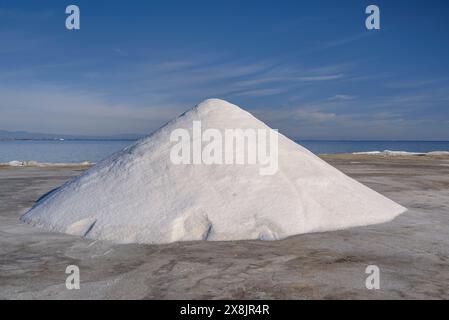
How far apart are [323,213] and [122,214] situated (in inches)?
120

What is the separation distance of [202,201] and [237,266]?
180 centimetres

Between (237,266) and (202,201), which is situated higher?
(202,201)

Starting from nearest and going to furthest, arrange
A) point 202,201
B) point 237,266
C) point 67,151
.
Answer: point 237,266 < point 202,201 < point 67,151

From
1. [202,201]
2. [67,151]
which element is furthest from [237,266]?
[67,151]

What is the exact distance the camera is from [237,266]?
4.28 m

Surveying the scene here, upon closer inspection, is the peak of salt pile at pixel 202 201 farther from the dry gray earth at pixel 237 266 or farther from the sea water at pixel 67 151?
the sea water at pixel 67 151

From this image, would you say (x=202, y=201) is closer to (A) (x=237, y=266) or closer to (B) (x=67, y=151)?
(A) (x=237, y=266)

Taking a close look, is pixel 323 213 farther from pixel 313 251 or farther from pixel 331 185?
pixel 313 251

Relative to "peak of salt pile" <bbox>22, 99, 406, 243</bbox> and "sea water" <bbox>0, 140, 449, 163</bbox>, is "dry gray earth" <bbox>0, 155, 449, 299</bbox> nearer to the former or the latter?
"peak of salt pile" <bbox>22, 99, 406, 243</bbox>

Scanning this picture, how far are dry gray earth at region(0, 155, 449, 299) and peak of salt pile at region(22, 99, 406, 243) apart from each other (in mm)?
288

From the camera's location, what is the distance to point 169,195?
20.1ft

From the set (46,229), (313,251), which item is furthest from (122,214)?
(313,251)

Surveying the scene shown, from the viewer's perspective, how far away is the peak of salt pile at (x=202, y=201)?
18.3 feet

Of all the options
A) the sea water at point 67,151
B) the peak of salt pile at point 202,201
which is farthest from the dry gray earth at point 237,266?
the sea water at point 67,151
